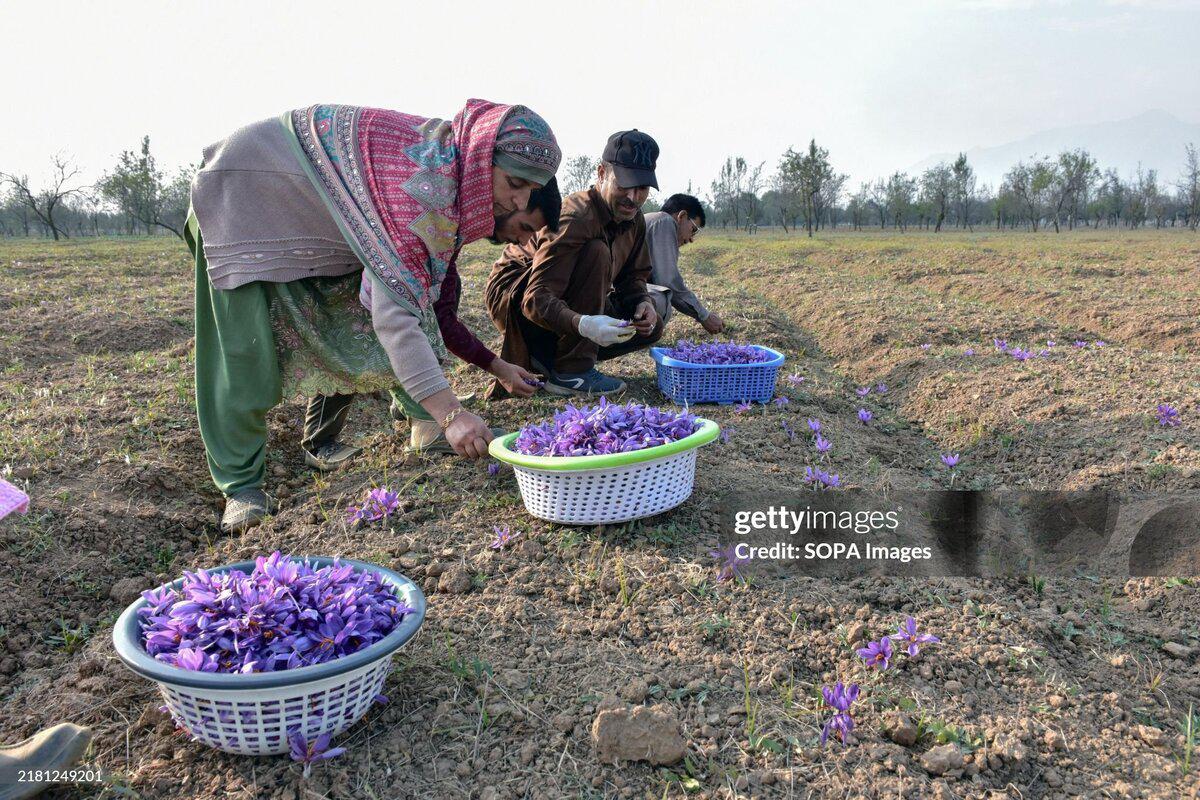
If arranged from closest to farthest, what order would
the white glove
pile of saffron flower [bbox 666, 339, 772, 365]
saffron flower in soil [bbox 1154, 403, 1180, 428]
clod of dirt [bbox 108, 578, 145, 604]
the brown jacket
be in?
clod of dirt [bbox 108, 578, 145, 604], the white glove, saffron flower in soil [bbox 1154, 403, 1180, 428], the brown jacket, pile of saffron flower [bbox 666, 339, 772, 365]

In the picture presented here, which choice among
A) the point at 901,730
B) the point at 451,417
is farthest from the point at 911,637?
the point at 451,417

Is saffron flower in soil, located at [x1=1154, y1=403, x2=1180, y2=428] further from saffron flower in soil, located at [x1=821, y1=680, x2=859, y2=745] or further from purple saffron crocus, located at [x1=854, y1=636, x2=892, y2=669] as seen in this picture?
saffron flower in soil, located at [x1=821, y1=680, x2=859, y2=745]

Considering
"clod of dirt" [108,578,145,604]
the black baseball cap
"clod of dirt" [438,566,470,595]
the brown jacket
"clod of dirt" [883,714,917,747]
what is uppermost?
the black baseball cap

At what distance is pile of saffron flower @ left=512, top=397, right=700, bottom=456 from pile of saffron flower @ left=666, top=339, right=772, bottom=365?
5.53 ft

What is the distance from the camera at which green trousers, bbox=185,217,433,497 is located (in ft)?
9.47

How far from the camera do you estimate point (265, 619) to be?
169 centimetres

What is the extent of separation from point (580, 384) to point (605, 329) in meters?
0.72

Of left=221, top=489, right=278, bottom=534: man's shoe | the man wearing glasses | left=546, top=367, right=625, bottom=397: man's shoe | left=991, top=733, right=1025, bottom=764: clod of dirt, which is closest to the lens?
left=991, top=733, right=1025, bottom=764: clod of dirt

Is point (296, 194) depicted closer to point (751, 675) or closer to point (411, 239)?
point (411, 239)

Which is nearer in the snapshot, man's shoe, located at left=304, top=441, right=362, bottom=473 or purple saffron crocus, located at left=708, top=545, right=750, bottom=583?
purple saffron crocus, located at left=708, top=545, right=750, bottom=583

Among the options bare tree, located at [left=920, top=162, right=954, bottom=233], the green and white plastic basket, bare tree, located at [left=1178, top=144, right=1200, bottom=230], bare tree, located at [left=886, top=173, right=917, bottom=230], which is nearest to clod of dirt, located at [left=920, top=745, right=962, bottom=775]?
the green and white plastic basket

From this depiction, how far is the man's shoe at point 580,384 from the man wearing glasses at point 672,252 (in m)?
0.66

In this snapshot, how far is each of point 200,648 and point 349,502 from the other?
1499 mm

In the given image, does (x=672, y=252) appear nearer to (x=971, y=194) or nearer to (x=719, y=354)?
(x=719, y=354)
